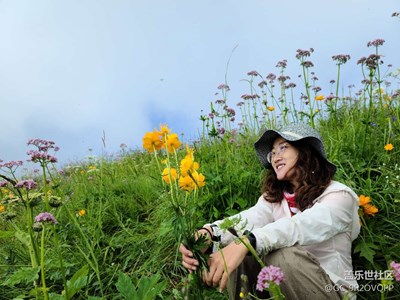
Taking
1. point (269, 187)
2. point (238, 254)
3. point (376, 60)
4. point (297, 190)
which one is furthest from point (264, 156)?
point (376, 60)

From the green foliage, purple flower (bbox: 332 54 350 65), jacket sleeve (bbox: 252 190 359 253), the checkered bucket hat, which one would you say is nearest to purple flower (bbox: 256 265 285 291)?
the green foliage

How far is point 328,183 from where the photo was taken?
206 cm

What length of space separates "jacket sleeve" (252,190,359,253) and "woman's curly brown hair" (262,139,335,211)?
0.55ft

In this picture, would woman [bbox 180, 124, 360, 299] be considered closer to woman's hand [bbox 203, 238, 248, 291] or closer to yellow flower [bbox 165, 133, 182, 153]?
woman's hand [bbox 203, 238, 248, 291]

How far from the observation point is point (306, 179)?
2078 millimetres

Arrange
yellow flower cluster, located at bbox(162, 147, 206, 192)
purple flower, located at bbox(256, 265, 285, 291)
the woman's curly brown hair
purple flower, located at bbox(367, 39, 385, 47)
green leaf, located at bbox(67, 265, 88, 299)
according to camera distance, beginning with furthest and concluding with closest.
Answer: purple flower, located at bbox(367, 39, 385, 47) < the woman's curly brown hair < yellow flower cluster, located at bbox(162, 147, 206, 192) < green leaf, located at bbox(67, 265, 88, 299) < purple flower, located at bbox(256, 265, 285, 291)

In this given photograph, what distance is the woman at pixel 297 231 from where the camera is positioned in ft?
5.37

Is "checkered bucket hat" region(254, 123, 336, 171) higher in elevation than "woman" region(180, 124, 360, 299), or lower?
higher

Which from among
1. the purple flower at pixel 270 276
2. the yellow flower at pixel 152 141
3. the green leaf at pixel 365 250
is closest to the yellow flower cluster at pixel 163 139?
the yellow flower at pixel 152 141

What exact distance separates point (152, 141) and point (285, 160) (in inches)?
34.3

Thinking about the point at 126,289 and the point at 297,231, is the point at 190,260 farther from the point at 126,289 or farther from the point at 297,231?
the point at 297,231

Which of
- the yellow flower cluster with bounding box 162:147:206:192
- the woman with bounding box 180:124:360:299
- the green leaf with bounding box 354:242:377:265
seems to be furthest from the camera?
the green leaf with bounding box 354:242:377:265

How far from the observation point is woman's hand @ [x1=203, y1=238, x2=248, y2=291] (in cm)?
147

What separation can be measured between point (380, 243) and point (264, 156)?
80 cm
